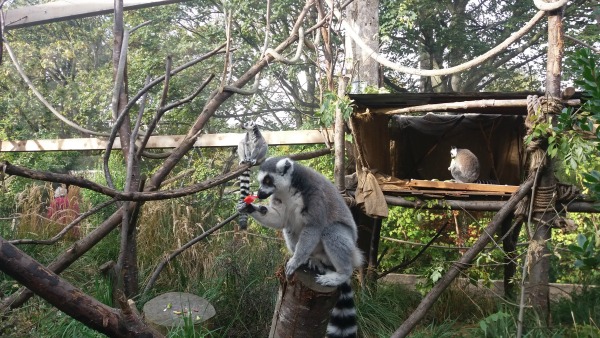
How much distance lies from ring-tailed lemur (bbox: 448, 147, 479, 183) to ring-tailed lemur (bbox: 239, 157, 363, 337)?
3.98 metres

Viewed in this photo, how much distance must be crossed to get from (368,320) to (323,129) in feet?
7.99

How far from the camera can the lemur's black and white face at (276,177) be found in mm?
4336

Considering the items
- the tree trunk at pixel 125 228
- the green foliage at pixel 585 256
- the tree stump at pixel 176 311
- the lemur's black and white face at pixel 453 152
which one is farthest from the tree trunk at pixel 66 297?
the lemur's black and white face at pixel 453 152

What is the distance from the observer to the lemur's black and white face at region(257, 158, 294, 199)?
4336 millimetres

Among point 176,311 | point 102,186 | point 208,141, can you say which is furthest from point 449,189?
point 102,186

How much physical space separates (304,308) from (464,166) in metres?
5.47

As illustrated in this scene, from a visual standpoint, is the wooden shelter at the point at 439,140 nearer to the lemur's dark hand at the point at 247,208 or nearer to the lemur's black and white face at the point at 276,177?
the lemur's black and white face at the point at 276,177

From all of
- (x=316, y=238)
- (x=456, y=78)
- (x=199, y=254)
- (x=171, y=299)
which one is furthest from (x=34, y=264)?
(x=456, y=78)

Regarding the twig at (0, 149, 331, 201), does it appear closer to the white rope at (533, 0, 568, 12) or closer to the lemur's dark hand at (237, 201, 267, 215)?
the lemur's dark hand at (237, 201, 267, 215)

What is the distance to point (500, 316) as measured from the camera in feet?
16.7

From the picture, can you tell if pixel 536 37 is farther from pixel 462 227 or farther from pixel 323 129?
pixel 323 129

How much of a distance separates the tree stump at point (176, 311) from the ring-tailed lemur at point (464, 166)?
13.7 feet

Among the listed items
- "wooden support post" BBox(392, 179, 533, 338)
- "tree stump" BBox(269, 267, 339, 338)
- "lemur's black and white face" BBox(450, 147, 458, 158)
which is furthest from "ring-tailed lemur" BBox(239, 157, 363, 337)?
"lemur's black and white face" BBox(450, 147, 458, 158)

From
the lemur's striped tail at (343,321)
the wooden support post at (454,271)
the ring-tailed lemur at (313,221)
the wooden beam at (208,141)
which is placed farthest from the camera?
the wooden beam at (208,141)
